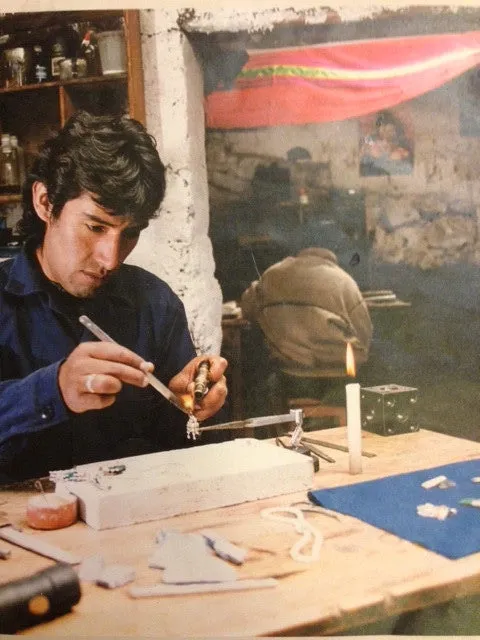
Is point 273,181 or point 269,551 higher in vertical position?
point 273,181

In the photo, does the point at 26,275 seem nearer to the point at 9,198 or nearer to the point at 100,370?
the point at 9,198

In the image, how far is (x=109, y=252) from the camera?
6.17 feet

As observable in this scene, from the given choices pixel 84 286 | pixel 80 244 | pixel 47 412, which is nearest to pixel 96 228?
pixel 80 244

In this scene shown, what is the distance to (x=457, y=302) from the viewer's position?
7.25ft

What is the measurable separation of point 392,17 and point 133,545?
4.82 feet

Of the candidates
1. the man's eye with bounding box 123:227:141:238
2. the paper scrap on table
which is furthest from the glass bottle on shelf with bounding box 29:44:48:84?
the paper scrap on table

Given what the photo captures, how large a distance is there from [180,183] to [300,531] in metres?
1.22

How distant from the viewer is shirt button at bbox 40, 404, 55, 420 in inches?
58.9

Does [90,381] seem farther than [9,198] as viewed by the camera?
No

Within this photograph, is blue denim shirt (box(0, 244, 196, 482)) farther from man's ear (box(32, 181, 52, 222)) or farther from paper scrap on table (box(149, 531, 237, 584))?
paper scrap on table (box(149, 531, 237, 584))

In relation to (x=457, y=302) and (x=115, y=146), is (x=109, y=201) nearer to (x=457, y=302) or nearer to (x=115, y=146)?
(x=115, y=146)

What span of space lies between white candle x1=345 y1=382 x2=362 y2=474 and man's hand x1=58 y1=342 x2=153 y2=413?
1.65ft

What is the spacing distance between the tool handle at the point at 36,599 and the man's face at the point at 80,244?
1003 mm

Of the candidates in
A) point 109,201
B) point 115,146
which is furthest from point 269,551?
point 115,146
